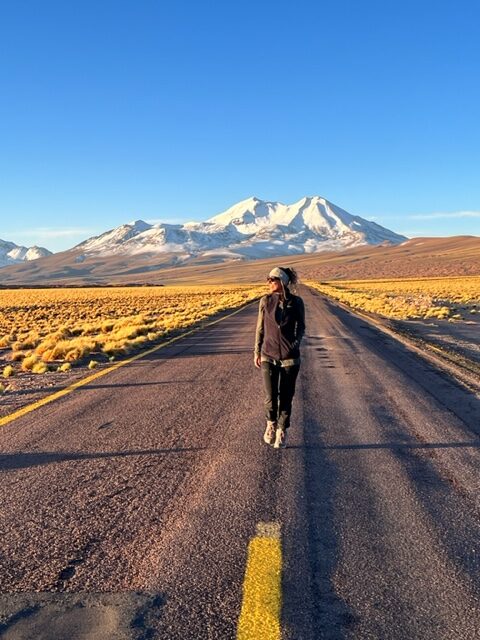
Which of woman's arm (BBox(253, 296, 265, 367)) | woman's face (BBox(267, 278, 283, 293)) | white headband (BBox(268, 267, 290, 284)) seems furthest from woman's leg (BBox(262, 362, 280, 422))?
white headband (BBox(268, 267, 290, 284))

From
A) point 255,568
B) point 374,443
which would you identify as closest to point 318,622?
point 255,568

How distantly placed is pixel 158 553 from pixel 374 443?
3121 mm

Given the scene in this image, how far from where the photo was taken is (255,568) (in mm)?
3148

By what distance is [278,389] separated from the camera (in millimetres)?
5906

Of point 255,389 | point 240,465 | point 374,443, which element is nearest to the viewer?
point 240,465

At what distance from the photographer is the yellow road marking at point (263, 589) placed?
2596 mm

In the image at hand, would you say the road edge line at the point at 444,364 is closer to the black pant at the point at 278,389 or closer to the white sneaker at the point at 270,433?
the black pant at the point at 278,389

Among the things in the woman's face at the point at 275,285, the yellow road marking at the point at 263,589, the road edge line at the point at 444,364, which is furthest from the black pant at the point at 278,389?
the road edge line at the point at 444,364

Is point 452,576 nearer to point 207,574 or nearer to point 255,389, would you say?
point 207,574

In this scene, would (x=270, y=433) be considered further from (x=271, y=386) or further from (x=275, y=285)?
(x=275, y=285)

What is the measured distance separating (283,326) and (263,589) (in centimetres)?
315

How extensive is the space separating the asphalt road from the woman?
36cm

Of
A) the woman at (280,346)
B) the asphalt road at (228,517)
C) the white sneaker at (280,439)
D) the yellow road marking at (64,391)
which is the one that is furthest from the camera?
the yellow road marking at (64,391)

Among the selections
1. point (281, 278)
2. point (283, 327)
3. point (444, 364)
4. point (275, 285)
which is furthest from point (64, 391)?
point (444, 364)
